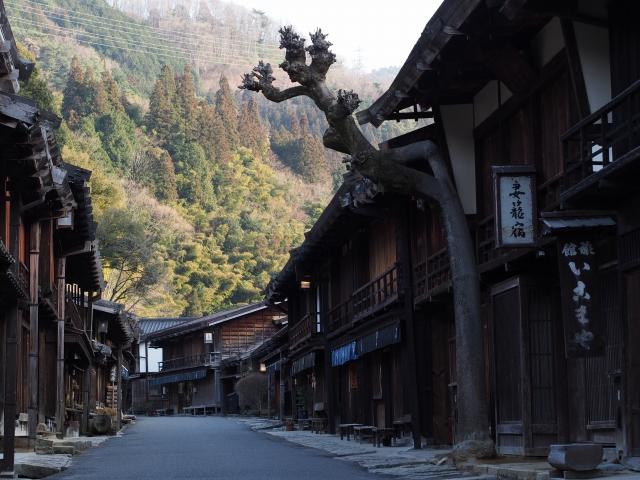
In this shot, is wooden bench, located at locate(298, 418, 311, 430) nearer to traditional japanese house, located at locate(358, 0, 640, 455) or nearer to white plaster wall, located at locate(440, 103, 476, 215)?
traditional japanese house, located at locate(358, 0, 640, 455)

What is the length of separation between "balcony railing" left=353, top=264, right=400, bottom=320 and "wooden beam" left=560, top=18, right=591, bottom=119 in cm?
1245

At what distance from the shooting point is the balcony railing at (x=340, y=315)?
3721cm

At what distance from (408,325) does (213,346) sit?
59189 millimetres

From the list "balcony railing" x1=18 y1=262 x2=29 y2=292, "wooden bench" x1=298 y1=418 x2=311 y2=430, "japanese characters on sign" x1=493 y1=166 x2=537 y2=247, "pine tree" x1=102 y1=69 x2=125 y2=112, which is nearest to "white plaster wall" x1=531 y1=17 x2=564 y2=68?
"japanese characters on sign" x1=493 y1=166 x2=537 y2=247

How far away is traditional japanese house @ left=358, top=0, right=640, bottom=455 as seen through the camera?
1496cm

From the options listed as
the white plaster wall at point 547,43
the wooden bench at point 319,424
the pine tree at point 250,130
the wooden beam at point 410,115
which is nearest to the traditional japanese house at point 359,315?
the wooden bench at point 319,424

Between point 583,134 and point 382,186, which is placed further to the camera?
point 382,186

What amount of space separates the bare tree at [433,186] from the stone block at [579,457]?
488 cm

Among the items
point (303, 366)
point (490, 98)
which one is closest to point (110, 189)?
point (303, 366)

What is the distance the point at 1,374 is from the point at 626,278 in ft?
48.0

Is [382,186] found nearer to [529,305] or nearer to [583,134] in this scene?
[529,305]

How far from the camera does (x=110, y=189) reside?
A: 75500 millimetres

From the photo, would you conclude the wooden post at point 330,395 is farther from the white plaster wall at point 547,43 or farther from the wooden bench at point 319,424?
the white plaster wall at point 547,43

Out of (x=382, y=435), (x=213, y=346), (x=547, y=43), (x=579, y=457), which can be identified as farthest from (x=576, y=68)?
(x=213, y=346)
